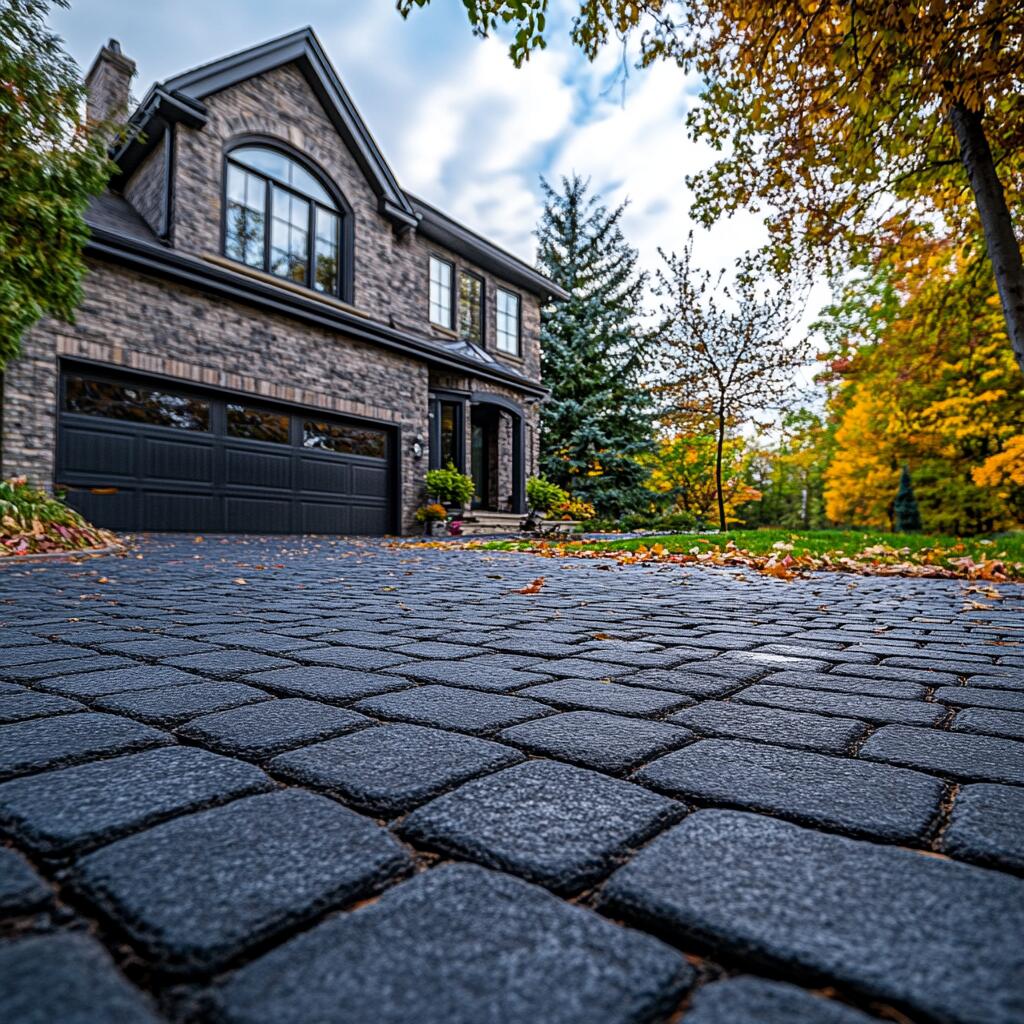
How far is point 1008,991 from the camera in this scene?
0.64 meters

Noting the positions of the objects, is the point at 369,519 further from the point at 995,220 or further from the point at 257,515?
the point at 995,220

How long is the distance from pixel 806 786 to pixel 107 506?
1064cm

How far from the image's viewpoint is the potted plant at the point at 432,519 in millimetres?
13805

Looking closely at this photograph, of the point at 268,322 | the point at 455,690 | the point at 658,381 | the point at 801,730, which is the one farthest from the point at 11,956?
the point at 658,381

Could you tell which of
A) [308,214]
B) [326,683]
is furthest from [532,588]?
[308,214]

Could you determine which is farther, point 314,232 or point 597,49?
point 314,232

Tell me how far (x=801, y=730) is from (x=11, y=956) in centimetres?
145

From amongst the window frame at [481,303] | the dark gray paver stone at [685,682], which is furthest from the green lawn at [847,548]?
the window frame at [481,303]

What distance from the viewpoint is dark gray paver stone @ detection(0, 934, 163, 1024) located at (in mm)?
598

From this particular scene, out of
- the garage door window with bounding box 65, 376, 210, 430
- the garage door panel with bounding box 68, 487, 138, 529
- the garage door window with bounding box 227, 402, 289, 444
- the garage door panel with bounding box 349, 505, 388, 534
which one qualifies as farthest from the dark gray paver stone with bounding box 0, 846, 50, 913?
the garage door panel with bounding box 349, 505, 388, 534

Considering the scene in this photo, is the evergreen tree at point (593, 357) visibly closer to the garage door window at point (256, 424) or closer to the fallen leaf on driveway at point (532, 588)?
the garage door window at point (256, 424)

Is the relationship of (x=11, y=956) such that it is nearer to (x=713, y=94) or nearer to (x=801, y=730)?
(x=801, y=730)

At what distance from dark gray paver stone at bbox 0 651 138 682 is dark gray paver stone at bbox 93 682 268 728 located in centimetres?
38

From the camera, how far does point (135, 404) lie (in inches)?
391
